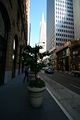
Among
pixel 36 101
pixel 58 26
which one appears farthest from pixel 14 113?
pixel 58 26

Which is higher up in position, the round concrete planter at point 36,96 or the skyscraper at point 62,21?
the skyscraper at point 62,21

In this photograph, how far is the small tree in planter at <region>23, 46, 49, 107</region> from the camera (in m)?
6.87

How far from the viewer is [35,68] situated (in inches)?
336

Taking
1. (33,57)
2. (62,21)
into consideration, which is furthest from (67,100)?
(62,21)

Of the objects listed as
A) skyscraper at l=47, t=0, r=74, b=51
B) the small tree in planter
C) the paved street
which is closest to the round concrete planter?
the small tree in planter

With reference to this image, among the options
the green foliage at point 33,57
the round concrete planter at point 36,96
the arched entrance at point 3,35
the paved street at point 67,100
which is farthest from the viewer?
the arched entrance at point 3,35

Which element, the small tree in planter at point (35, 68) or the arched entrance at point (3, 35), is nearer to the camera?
the small tree in planter at point (35, 68)

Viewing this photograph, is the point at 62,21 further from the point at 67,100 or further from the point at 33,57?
the point at 67,100

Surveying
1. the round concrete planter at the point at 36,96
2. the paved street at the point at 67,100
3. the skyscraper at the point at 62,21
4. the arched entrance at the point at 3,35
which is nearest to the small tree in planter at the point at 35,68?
the round concrete planter at the point at 36,96

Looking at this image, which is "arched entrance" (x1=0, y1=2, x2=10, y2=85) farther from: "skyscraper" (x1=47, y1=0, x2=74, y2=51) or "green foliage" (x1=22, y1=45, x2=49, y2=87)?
"skyscraper" (x1=47, y1=0, x2=74, y2=51)

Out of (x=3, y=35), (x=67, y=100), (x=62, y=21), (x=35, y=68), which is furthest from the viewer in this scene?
(x=62, y=21)

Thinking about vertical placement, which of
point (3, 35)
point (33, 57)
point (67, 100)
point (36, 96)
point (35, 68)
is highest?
point (3, 35)

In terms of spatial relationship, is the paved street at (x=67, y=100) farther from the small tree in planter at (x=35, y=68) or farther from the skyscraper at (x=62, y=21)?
the skyscraper at (x=62, y=21)

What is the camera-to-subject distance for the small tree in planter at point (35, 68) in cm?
687
